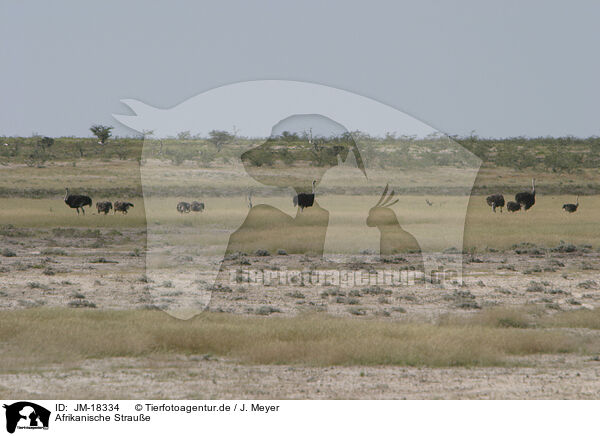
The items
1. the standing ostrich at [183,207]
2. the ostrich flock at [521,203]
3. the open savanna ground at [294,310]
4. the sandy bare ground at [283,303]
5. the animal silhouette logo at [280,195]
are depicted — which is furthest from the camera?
the standing ostrich at [183,207]

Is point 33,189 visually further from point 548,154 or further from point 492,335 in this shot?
point 548,154

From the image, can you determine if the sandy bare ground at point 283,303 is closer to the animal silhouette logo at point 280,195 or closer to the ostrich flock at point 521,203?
the animal silhouette logo at point 280,195

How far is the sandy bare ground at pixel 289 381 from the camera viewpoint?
390 inches

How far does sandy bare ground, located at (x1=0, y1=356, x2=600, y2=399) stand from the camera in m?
9.91

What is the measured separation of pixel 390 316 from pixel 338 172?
4332cm

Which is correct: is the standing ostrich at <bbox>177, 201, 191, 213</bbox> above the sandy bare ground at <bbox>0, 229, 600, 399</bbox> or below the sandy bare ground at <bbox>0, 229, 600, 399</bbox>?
above

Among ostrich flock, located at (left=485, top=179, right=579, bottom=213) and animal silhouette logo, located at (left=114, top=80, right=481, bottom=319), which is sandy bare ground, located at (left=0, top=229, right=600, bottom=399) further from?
ostrich flock, located at (left=485, top=179, right=579, bottom=213)

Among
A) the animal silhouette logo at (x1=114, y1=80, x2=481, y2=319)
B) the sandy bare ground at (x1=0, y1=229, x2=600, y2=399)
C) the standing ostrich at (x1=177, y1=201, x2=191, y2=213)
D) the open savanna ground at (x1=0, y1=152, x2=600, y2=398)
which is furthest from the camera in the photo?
the standing ostrich at (x1=177, y1=201, x2=191, y2=213)
